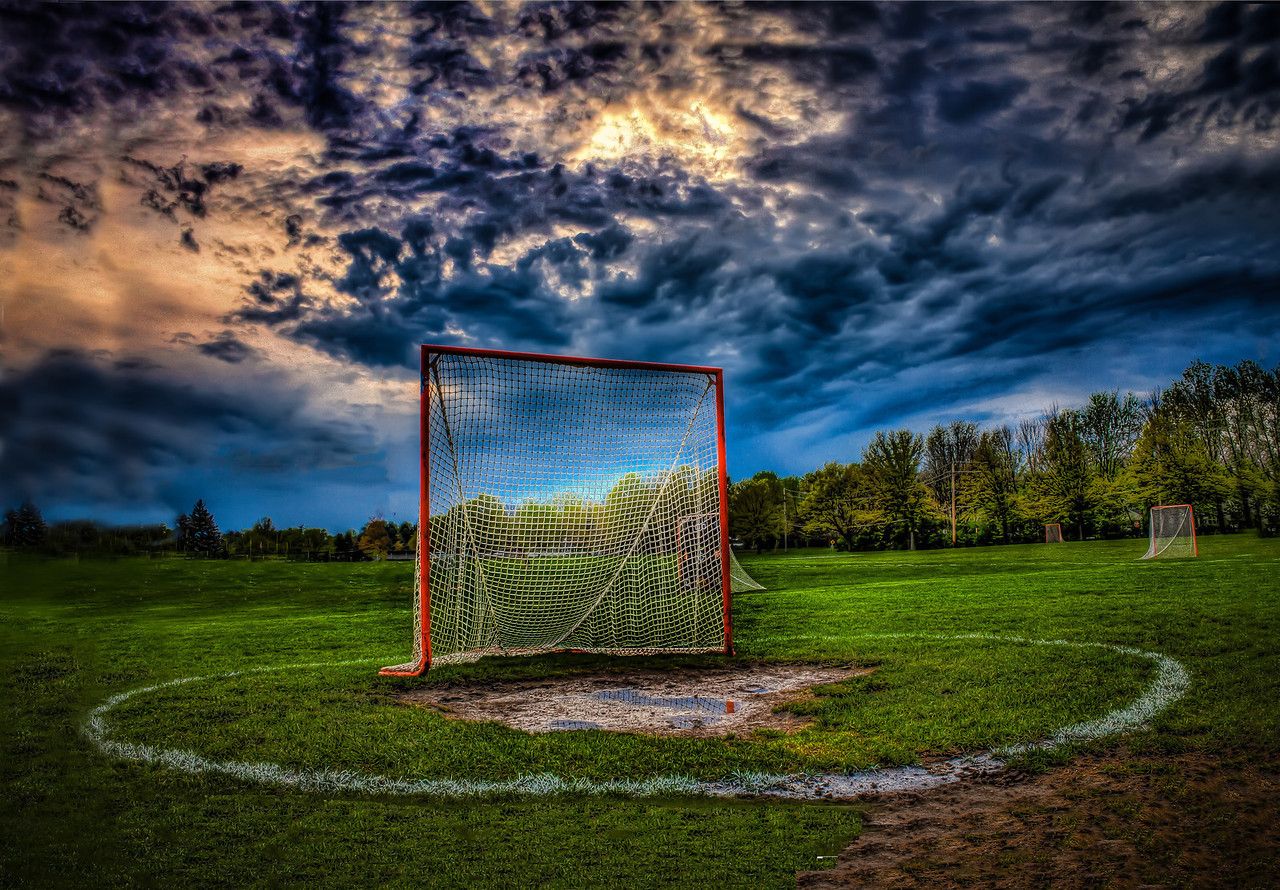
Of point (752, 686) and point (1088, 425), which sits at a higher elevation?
point (1088, 425)

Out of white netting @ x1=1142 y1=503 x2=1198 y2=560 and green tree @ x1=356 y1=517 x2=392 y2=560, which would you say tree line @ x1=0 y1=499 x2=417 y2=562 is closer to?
green tree @ x1=356 y1=517 x2=392 y2=560

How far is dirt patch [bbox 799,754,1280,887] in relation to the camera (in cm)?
314

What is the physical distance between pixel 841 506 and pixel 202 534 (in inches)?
1639

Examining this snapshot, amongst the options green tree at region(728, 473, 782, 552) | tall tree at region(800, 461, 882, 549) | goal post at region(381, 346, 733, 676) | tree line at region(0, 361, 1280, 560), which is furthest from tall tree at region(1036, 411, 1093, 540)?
goal post at region(381, 346, 733, 676)

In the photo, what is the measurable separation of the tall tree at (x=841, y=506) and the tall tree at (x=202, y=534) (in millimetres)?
38365

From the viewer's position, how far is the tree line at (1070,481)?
39281 millimetres

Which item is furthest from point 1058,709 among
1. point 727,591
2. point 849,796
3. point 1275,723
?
point 727,591

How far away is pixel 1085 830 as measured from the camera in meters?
3.59

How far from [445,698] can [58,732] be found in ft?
10.1

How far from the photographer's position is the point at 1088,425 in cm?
A: 4750

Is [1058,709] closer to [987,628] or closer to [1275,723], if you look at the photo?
[1275,723]

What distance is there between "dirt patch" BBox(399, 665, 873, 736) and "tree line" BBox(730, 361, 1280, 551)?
3707 centimetres

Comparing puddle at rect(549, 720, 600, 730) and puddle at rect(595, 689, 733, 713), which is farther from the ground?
puddle at rect(549, 720, 600, 730)

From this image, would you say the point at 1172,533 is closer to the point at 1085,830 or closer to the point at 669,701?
the point at 669,701
